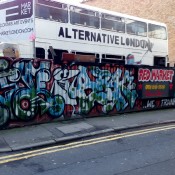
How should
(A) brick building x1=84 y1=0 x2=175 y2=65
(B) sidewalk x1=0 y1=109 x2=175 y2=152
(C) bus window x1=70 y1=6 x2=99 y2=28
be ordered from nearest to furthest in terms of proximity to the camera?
1. (B) sidewalk x1=0 y1=109 x2=175 y2=152
2. (C) bus window x1=70 y1=6 x2=99 y2=28
3. (A) brick building x1=84 y1=0 x2=175 y2=65

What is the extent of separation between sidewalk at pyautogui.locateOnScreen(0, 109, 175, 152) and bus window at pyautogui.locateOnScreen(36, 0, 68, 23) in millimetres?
4577

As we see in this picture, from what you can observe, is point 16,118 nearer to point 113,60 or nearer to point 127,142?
point 127,142

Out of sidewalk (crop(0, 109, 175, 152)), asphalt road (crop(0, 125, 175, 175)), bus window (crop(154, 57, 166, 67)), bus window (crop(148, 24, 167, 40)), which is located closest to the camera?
asphalt road (crop(0, 125, 175, 175))

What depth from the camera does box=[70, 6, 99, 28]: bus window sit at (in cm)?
1363

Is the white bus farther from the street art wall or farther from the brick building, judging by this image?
the brick building

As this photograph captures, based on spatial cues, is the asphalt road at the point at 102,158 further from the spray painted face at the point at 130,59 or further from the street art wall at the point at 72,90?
the spray painted face at the point at 130,59

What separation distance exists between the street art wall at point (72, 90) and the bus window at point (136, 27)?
3.59 meters

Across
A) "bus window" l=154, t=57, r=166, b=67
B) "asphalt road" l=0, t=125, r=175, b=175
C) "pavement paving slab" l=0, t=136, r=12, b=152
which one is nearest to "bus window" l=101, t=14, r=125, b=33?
"bus window" l=154, t=57, r=166, b=67

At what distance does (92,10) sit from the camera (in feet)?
47.5

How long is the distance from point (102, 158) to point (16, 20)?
8.01 m

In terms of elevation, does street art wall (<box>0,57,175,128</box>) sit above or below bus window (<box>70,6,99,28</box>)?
below

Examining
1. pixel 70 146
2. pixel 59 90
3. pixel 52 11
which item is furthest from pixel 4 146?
pixel 52 11

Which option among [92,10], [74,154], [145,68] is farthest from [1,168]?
[92,10]

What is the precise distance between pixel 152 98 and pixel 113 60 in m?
3.19
